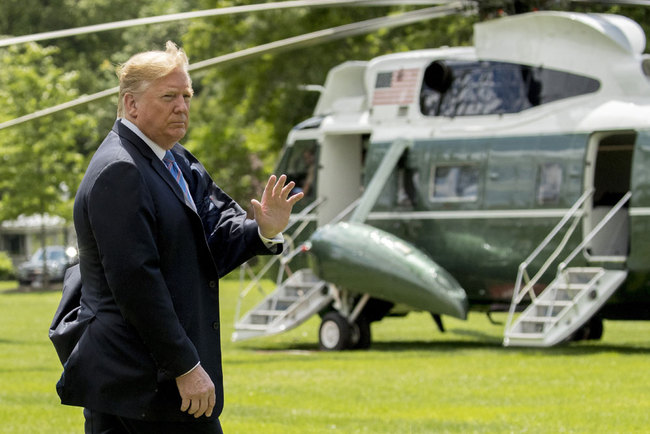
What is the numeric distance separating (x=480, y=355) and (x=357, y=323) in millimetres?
2317

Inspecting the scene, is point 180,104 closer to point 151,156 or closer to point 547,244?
point 151,156

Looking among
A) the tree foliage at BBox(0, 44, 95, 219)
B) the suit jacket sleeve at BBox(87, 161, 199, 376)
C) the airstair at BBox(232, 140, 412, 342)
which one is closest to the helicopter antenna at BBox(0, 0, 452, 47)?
the airstair at BBox(232, 140, 412, 342)

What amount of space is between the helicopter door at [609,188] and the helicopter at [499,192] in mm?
22

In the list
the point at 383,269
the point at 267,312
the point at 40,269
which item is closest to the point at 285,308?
the point at 267,312

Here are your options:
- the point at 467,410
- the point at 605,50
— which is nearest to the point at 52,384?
the point at 467,410

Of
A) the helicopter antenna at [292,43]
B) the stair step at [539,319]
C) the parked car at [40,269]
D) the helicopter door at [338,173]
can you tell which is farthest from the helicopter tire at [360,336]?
the parked car at [40,269]

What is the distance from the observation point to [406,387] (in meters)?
12.5

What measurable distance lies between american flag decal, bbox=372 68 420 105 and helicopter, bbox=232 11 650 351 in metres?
0.02

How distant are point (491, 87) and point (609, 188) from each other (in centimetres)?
204

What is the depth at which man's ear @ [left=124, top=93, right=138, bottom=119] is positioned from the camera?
485 centimetres

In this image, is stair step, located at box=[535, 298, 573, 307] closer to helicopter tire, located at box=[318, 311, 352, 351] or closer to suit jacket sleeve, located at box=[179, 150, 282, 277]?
helicopter tire, located at box=[318, 311, 352, 351]

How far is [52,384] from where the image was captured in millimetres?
13078

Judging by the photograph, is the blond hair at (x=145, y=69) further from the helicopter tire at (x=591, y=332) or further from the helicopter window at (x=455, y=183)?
the helicopter tire at (x=591, y=332)

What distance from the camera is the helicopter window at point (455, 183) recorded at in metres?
17.1
